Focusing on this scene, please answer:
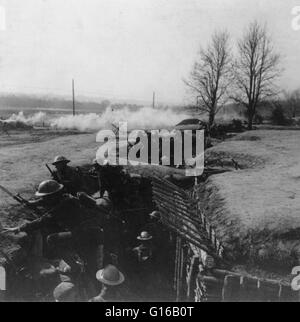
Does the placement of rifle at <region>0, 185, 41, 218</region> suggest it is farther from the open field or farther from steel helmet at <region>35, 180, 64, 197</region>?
steel helmet at <region>35, 180, 64, 197</region>

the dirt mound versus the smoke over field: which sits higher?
the smoke over field

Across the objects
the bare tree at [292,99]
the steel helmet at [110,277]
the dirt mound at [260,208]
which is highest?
the bare tree at [292,99]

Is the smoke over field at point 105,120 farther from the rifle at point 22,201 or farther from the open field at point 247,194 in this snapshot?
the rifle at point 22,201

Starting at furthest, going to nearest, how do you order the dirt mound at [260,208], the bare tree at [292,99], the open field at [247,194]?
1. the bare tree at [292,99]
2. the open field at [247,194]
3. the dirt mound at [260,208]

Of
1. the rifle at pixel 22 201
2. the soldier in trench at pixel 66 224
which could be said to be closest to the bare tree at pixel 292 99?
the rifle at pixel 22 201

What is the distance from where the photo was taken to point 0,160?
45.7ft

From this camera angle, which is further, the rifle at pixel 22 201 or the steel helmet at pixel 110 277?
the rifle at pixel 22 201

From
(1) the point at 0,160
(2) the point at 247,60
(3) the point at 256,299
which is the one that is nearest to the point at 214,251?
(3) the point at 256,299

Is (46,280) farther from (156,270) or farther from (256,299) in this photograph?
(256,299)

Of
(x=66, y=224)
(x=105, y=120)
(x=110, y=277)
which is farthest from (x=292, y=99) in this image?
(x=110, y=277)

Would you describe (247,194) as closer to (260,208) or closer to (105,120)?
(260,208)

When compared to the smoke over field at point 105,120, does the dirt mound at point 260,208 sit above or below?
below

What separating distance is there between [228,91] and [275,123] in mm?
9862

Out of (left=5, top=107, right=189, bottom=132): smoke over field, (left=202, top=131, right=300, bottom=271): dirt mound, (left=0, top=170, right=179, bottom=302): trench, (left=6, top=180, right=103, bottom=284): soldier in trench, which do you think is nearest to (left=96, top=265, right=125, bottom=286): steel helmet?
(left=0, top=170, right=179, bottom=302): trench
